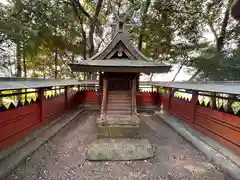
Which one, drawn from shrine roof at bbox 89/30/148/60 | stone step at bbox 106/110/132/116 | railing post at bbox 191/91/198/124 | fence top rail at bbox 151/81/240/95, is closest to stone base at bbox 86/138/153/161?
stone step at bbox 106/110/132/116

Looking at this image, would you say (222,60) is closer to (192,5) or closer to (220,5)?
(220,5)

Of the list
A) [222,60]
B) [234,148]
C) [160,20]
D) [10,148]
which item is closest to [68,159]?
[10,148]

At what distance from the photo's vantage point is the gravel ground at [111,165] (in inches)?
127

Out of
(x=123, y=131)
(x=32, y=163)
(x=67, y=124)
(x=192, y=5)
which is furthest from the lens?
(x=192, y=5)

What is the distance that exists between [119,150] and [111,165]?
0.66 meters

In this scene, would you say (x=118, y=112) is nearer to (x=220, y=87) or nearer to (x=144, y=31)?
(x=220, y=87)

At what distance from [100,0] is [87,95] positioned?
21.2 feet

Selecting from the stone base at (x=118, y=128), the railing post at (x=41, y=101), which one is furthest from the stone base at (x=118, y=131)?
the railing post at (x=41, y=101)

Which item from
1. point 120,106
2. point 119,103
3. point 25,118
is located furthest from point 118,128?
point 25,118

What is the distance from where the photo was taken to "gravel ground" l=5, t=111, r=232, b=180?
3.22 m

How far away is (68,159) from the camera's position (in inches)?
151

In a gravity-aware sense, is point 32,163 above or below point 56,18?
below

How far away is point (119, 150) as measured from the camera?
426 cm

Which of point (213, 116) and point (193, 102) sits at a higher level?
point (193, 102)
